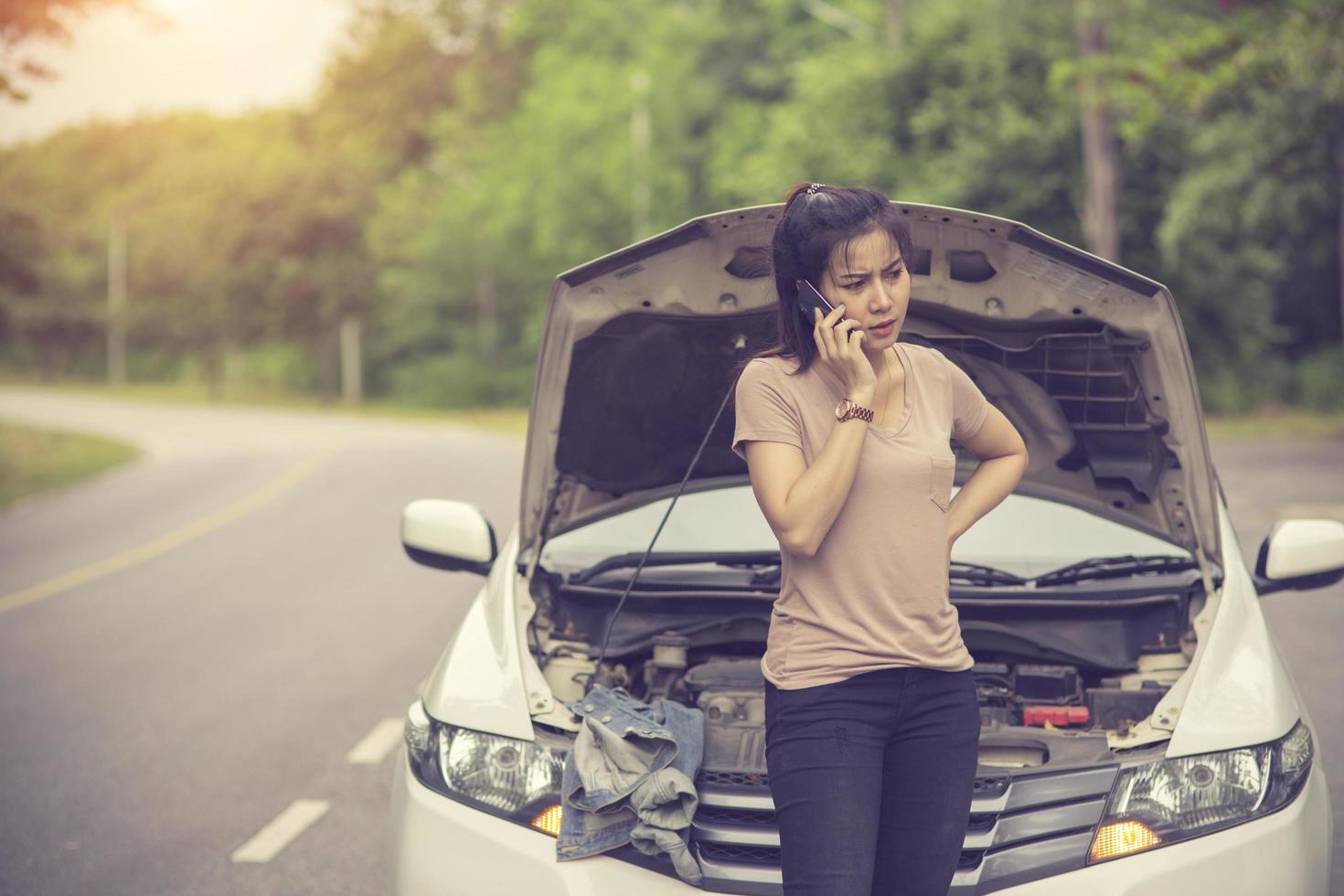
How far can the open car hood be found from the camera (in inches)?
133

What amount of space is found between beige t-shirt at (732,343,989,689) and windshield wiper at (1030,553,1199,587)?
130 cm

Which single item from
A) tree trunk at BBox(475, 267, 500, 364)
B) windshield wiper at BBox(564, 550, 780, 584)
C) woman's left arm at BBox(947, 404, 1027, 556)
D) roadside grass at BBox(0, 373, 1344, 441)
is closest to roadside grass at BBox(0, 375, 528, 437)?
roadside grass at BBox(0, 373, 1344, 441)

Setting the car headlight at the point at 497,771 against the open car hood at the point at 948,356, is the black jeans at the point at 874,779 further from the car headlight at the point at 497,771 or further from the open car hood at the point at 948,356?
the open car hood at the point at 948,356

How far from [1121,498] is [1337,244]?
3304cm

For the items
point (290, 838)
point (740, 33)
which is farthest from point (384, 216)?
point (290, 838)

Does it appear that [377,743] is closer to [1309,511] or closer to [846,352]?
[846,352]

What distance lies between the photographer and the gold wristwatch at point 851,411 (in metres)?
2.42

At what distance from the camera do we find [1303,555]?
3729 mm

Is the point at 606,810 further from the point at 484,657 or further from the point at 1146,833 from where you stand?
the point at 1146,833

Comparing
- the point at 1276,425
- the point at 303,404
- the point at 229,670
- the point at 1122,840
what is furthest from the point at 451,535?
the point at 303,404

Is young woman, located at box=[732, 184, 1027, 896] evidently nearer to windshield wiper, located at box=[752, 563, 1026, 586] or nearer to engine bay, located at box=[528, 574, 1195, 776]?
engine bay, located at box=[528, 574, 1195, 776]

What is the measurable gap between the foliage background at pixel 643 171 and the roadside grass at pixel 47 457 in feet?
9.56

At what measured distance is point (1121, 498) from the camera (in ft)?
12.8

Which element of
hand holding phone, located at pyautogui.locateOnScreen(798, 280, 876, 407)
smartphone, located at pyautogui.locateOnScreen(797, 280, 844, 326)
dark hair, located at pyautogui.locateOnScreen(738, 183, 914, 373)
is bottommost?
hand holding phone, located at pyautogui.locateOnScreen(798, 280, 876, 407)
